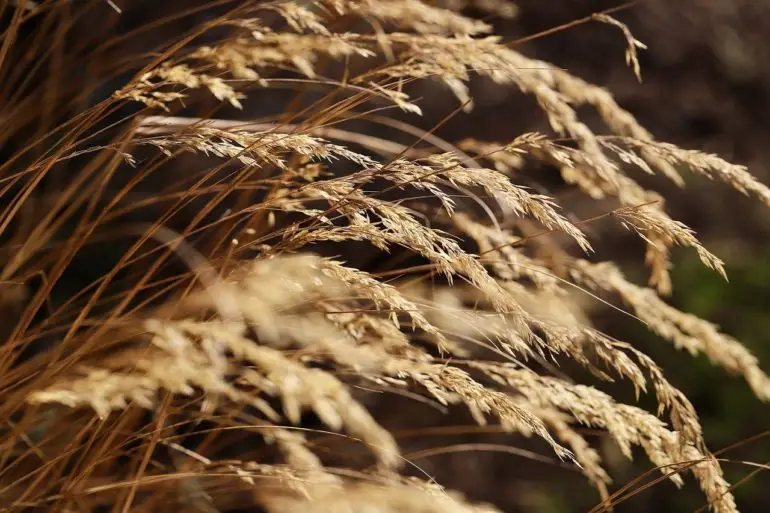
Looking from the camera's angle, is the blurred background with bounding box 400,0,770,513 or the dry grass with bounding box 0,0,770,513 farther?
the blurred background with bounding box 400,0,770,513

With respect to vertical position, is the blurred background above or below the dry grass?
below

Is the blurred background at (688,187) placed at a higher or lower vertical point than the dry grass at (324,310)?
lower

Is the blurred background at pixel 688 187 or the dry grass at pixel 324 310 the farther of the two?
the blurred background at pixel 688 187

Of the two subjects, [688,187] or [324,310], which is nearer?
[324,310]

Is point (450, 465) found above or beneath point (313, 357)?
beneath

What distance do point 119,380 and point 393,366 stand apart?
0.27m

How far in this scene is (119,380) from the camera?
745mm

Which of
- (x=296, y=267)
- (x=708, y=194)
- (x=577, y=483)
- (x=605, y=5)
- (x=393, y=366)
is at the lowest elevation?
(x=577, y=483)

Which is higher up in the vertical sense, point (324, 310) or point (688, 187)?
point (324, 310)

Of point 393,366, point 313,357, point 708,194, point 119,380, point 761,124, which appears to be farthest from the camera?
point 761,124

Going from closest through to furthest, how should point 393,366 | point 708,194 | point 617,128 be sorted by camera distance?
point 393,366 → point 617,128 → point 708,194

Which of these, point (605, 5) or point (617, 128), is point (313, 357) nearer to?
point (617, 128)

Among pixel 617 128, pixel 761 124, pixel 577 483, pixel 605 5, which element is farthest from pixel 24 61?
pixel 761 124

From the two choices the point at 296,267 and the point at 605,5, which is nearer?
the point at 296,267
